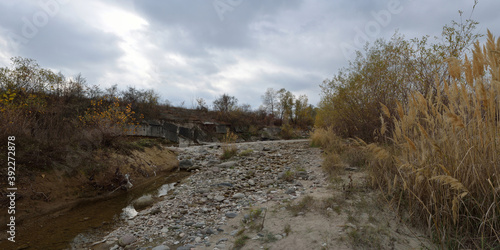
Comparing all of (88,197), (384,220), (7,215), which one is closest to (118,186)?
(88,197)

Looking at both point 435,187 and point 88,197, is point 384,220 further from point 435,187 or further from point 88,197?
point 88,197

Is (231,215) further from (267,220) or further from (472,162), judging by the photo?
(472,162)

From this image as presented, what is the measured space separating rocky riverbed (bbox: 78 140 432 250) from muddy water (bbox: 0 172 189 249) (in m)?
0.34

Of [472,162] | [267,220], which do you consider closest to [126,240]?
[267,220]

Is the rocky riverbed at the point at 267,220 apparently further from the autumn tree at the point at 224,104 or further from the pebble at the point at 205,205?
the autumn tree at the point at 224,104

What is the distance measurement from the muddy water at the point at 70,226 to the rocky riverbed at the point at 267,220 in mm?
338

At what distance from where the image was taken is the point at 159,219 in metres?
4.07

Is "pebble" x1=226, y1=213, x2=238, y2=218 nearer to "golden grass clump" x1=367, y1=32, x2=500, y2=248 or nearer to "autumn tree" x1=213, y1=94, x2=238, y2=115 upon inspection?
"golden grass clump" x1=367, y1=32, x2=500, y2=248

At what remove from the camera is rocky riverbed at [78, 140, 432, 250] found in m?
2.58

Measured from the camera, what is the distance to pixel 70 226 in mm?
3908

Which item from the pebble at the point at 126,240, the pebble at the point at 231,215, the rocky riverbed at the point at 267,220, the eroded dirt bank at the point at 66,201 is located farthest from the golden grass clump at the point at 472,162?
the eroded dirt bank at the point at 66,201

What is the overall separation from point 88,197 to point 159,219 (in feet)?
7.60

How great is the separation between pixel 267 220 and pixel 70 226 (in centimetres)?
327

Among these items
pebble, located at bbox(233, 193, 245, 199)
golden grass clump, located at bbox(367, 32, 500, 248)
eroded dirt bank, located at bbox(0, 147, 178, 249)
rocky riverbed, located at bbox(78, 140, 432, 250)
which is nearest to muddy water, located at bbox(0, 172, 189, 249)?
eroded dirt bank, located at bbox(0, 147, 178, 249)
